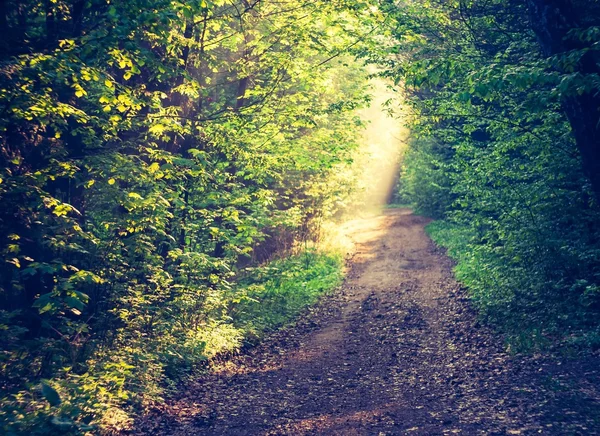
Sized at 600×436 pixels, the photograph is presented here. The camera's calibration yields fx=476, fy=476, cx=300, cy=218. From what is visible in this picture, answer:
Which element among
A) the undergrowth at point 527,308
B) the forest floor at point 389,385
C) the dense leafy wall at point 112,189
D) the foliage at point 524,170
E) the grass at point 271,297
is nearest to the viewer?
the forest floor at point 389,385

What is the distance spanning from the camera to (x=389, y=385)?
8141mm

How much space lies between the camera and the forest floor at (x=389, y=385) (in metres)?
6.43

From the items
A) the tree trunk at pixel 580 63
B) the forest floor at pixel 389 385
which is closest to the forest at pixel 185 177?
the tree trunk at pixel 580 63

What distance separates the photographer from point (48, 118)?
782 cm

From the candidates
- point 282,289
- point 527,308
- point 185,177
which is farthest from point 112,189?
point 527,308

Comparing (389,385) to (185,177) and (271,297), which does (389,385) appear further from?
(271,297)

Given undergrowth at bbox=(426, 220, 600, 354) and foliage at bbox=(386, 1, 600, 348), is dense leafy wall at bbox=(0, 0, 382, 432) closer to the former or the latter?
foliage at bbox=(386, 1, 600, 348)

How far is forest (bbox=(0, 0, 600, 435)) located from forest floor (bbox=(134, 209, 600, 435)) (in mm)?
531

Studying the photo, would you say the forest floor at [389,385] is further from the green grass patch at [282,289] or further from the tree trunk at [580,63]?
the tree trunk at [580,63]

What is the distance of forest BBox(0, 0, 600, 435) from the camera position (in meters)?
7.05

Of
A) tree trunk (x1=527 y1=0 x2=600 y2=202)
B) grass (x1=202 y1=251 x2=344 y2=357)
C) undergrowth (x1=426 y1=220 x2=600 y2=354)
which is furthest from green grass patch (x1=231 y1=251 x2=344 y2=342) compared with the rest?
tree trunk (x1=527 y1=0 x2=600 y2=202)

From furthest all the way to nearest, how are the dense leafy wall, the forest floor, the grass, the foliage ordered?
the grass, the foliage, the dense leafy wall, the forest floor

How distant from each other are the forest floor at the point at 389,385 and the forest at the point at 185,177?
531 millimetres

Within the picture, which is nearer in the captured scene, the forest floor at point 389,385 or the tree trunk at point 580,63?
the forest floor at point 389,385
